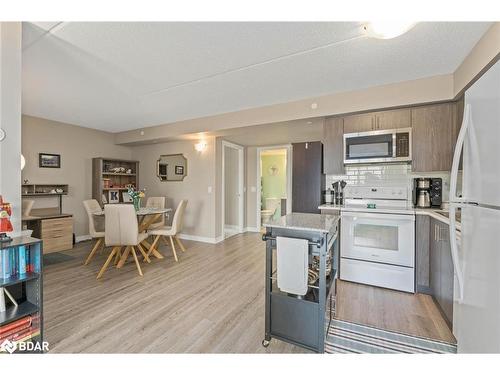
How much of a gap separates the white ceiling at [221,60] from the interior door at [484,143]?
0.80 m

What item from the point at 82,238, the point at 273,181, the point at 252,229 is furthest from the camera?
the point at 273,181

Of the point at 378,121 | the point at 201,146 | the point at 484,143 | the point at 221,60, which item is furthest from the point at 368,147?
the point at 201,146

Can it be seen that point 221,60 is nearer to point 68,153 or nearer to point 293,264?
point 293,264

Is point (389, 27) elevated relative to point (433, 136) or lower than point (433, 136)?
elevated

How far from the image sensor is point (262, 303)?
7.52 feet

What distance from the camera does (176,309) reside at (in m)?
2.14

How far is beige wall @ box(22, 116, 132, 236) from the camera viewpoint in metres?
4.00

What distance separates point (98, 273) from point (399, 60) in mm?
4177

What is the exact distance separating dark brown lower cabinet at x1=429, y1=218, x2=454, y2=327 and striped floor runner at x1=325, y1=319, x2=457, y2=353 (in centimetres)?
35

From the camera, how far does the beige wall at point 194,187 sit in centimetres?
458

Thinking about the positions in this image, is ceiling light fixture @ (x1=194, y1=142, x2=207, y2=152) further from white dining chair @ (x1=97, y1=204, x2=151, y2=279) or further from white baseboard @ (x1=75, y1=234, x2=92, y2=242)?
white baseboard @ (x1=75, y1=234, x2=92, y2=242)

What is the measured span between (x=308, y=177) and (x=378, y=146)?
1042mm
